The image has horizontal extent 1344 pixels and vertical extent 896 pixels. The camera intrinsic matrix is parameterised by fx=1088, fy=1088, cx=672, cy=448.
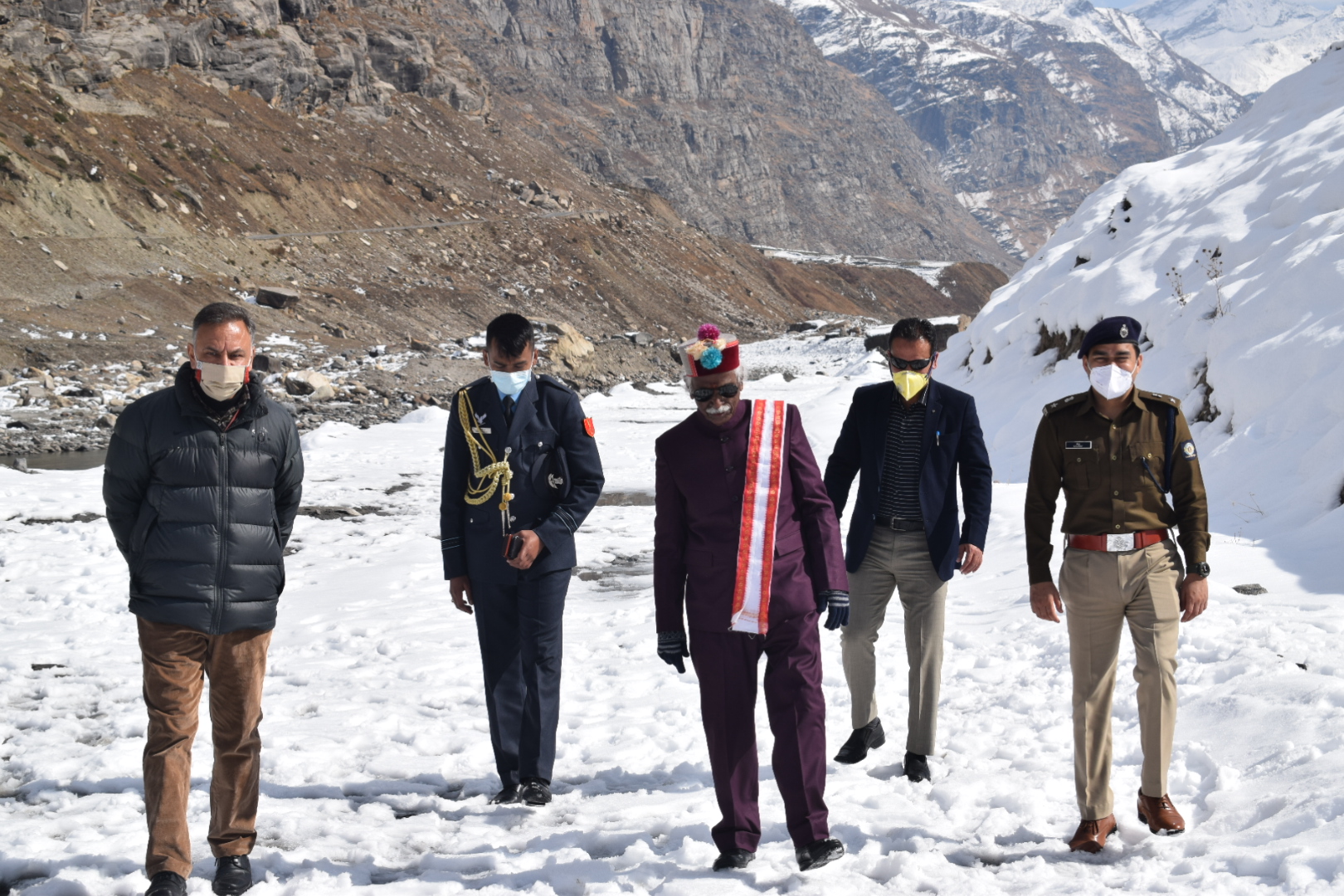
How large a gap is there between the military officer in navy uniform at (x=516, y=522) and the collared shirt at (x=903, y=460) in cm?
126

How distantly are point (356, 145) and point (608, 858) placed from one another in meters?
62.2

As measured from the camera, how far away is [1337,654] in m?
5.03

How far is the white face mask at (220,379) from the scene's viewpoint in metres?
3.54

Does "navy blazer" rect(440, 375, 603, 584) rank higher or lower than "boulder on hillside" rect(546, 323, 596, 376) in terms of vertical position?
lower

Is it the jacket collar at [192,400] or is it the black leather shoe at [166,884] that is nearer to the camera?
the black leather shoe at [166,884]

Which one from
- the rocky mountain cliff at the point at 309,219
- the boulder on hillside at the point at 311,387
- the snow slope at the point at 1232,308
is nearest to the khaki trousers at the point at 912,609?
the snow slope at the point at 1232,308

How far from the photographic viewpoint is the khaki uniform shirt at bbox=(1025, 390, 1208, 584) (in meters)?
3.83

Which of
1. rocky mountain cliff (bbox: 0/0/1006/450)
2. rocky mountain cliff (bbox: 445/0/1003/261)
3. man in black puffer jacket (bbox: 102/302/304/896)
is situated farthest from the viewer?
rocky mountain cliff (bbox: 445/0/1003/261)

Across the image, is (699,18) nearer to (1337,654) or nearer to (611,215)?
(611,215)

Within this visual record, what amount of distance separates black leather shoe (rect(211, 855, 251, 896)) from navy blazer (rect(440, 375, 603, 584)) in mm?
1347

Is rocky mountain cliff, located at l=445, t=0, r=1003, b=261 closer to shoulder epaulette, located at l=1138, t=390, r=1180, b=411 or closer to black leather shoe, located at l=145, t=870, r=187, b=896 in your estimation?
shoulder epaulette, located at l=1138, t=390, r=1180, b=411

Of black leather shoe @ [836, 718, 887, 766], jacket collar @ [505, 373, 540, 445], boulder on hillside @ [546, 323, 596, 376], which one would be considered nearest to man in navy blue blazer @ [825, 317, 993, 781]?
black leather shoe @ [836, 718, 887, 766]

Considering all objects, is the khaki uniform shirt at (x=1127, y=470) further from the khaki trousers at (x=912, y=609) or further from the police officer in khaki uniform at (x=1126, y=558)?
the khaki trousers at (x=912, y=609)

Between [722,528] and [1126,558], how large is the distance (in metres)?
1.43
